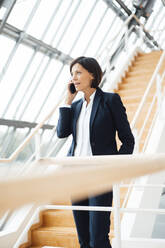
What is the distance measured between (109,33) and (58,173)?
1000 cm

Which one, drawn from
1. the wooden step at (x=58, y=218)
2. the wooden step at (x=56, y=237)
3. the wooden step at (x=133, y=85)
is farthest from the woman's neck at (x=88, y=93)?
the wooden step at (x=133, y=85)

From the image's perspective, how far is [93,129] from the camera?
1643mm

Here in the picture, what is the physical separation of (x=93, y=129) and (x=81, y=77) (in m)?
0.30

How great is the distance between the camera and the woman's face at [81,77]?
172 cm

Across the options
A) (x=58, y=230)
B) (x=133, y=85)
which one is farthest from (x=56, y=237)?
(x=133, y=85)

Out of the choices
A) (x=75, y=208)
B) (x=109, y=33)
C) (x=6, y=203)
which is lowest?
(x=75, y=208)

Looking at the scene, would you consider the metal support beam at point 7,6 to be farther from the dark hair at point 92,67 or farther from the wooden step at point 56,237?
the dark hair at point 92,67

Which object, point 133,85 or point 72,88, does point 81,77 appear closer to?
point 72,88

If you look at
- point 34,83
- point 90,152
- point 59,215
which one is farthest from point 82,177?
point 34,83

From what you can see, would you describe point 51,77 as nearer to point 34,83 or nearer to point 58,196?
point 34,83

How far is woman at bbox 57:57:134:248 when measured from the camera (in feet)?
5.21

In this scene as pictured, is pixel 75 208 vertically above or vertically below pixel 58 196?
below

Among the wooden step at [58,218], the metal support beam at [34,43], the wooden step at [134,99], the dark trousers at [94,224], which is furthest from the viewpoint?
the metal support beam at [34,43]

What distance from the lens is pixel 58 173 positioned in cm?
37
